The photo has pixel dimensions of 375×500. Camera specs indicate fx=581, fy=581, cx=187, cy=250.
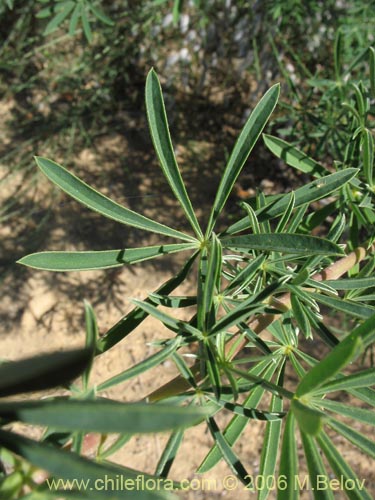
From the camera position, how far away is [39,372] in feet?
1.21

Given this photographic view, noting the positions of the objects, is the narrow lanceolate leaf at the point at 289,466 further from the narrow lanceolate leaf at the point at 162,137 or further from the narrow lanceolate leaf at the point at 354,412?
the narrow lanceolate leaf at the point at 162,137

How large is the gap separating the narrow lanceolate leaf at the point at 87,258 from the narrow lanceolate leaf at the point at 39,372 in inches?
10.0

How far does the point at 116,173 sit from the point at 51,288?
585 millimetres

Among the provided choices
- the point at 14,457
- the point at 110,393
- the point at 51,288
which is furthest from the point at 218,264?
the point at 51,288

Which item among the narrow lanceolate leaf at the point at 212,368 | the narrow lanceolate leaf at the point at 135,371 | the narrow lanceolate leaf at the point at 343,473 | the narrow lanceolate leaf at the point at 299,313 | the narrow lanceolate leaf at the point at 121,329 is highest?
the narrow lanceolate leaf at the point at 135,371

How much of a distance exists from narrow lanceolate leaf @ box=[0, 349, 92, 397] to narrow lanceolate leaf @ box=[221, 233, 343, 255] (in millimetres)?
301

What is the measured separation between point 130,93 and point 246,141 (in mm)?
2015

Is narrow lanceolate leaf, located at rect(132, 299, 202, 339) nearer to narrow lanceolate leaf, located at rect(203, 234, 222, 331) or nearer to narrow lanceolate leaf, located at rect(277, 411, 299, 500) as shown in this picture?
narrow lanceolate leaf, located at rect(203, 234, 222, 331)

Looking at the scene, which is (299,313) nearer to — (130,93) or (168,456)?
(168,456)

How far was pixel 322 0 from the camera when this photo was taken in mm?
1876

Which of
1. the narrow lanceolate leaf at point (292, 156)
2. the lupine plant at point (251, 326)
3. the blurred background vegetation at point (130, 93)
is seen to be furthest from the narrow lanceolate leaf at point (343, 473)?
the blurred background vegetation at point (130, 93)

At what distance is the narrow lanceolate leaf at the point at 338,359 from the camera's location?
0.43 metres

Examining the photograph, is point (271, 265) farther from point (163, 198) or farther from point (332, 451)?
point (163, 198)
